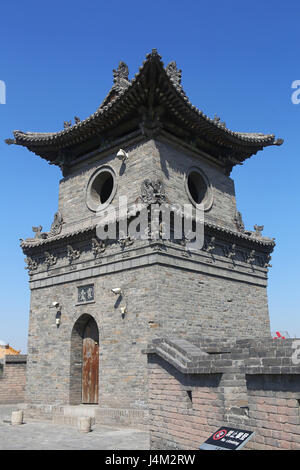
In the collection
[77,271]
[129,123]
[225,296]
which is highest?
[129,123]

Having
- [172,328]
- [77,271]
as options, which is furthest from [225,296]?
[77,271]

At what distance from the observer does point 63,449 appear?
891cm

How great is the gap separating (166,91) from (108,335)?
7.70m

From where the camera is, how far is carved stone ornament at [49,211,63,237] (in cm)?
1569

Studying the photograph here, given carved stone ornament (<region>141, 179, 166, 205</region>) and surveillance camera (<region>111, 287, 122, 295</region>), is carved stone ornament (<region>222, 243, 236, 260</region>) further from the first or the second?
surveillance camera (<region>111, 287, 122, 295</region>)

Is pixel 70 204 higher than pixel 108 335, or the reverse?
pixel 70 204

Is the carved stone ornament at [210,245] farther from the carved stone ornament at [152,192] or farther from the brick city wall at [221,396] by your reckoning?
the brick city wall at [221,396]

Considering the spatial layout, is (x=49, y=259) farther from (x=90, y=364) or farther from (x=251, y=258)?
(x=251, y=258)

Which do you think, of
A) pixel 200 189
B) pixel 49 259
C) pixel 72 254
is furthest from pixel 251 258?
pixel 49 259

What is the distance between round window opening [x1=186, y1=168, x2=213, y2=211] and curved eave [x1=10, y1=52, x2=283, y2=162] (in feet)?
4.85

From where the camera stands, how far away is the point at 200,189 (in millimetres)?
15594

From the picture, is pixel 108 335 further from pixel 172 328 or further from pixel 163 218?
pixel 163 218

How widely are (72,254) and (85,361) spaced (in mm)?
3760

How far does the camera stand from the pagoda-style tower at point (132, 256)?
472 inches
